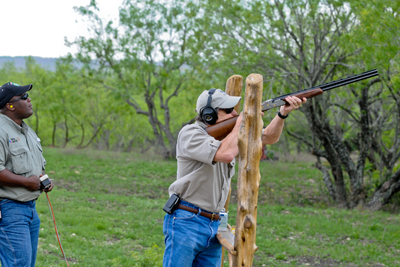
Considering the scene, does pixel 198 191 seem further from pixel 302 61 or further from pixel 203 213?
pixel 302 61

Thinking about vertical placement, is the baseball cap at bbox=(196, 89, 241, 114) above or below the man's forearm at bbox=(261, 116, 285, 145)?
above

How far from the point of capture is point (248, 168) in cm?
317

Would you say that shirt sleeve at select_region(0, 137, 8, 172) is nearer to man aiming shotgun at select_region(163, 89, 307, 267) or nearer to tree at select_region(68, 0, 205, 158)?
man aiming shotgun at select_region(163, 89, 307, 267)

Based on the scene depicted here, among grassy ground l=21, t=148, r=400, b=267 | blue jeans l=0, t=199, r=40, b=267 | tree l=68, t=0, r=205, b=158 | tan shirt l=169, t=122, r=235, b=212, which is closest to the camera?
tan shirt l=169, t=122, r=235, b=212

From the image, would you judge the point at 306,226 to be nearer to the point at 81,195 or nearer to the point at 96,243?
the point at 96,243

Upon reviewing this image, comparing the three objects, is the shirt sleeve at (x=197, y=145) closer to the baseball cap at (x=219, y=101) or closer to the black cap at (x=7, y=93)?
the baseball cap at (x=219, y=101)

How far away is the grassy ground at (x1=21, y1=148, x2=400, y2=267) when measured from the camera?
668cm

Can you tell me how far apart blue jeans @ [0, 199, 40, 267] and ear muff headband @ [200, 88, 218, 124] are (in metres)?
1.97

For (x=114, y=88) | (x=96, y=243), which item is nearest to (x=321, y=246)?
(x=96, y=243)

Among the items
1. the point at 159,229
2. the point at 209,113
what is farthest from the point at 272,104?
the point at 159,229

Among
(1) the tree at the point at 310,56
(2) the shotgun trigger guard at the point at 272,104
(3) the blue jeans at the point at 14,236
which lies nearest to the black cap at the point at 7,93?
(3) the blue jeans at the point at 14,236

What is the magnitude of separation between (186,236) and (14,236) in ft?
5.35

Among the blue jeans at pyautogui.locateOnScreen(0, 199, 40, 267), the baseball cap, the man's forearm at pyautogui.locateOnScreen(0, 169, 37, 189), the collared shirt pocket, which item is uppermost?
the baseball cap

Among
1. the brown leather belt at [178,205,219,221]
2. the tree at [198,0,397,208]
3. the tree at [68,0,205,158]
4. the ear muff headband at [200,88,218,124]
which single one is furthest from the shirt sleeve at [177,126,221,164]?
the tree at [68,0,205,158]
